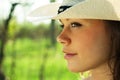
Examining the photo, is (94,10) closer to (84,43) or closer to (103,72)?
(84,43)

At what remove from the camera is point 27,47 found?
4996mm

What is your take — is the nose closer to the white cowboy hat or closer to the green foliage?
the white cowboy hat

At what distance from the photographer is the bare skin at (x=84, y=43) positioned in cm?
183

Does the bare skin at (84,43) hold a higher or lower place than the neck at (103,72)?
higher

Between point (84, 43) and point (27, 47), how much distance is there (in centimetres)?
319

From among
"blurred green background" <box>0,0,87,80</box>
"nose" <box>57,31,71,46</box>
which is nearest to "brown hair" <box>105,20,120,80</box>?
"nose" <box>57,31,71,46</box>

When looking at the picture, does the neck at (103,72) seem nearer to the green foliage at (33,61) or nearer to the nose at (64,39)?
the nose at (64,39)

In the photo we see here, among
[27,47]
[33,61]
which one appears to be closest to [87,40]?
[33,61]

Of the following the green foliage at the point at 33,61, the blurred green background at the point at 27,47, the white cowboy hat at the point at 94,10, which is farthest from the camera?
the green foliage at the point at 33,61

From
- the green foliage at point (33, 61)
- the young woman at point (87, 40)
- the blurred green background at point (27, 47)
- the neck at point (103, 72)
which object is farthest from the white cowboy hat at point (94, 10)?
the green foliage at point (33, 61)

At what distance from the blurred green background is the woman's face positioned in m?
1.05

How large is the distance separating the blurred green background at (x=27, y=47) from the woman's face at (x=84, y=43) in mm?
1054

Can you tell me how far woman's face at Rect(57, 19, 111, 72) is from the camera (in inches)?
72.1

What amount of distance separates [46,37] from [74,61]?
2.77 meters
